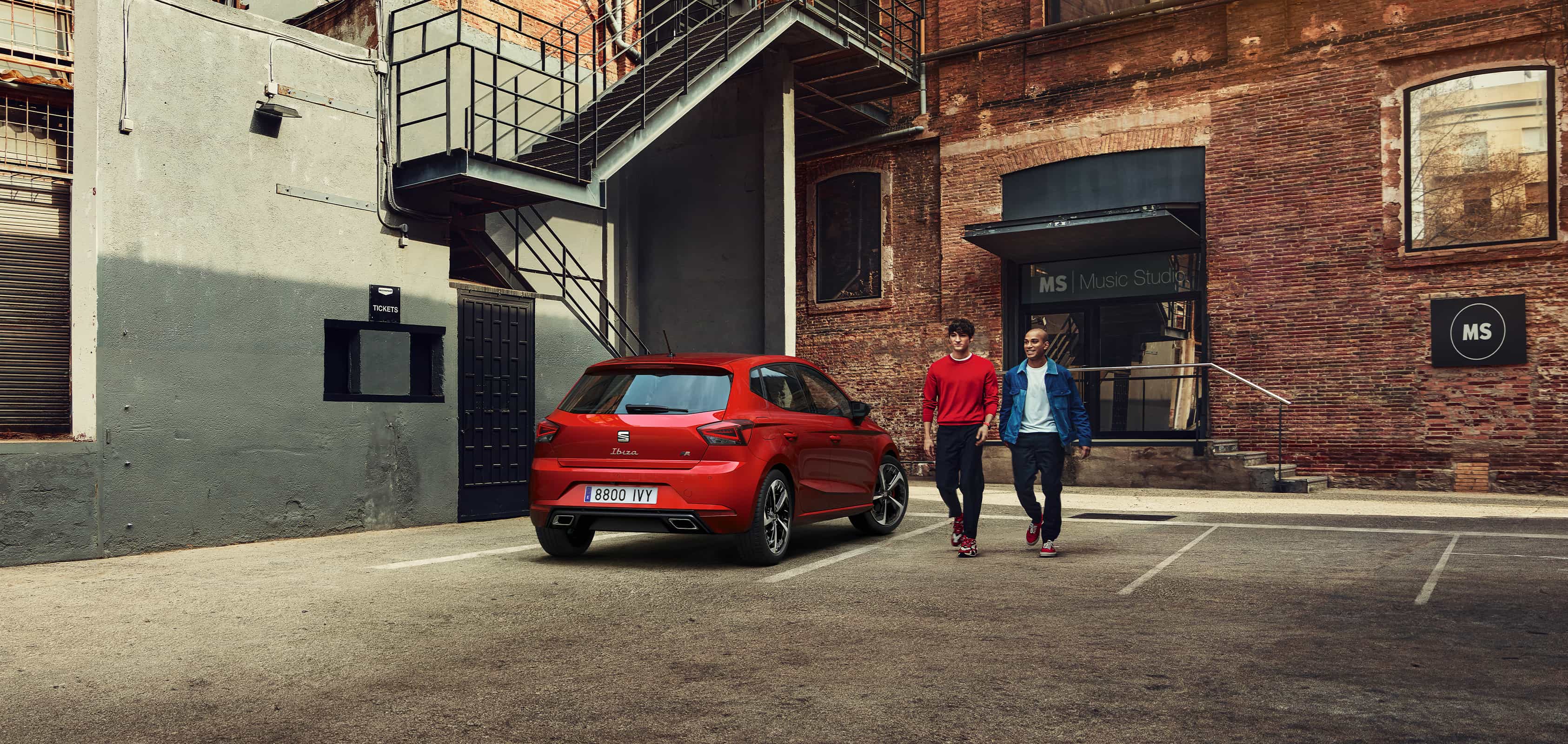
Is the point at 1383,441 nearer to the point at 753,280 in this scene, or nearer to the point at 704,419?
the point at 753,280

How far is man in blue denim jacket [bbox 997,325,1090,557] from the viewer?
8.24 metres

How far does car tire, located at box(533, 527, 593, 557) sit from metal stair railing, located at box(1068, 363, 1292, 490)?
31.7 ft

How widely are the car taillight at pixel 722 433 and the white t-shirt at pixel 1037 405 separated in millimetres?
2142

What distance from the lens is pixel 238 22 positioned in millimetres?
10242

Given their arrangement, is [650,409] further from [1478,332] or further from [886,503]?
[1478,332]

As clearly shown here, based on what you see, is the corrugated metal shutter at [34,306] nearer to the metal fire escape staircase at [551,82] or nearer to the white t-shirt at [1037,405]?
the metal fire escape staircase at [551,82]

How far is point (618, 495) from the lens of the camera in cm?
774

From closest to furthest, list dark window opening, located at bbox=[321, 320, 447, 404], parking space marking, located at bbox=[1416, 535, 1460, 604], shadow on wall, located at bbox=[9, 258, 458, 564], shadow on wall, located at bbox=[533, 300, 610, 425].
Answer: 1. parking space marking, located at bbox=[1416, 535, 1460, 604]
2. shadow on wall, located at bbox=[9, 258, 458, 564]
3. dark window opening, located at bbox=[321, 320, 447, 404]
4. shadow on wall, located at bbox=[533, 300, 610, 425]

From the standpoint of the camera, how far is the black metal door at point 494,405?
40.1ft

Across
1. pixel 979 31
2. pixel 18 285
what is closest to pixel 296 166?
pixel 18 285

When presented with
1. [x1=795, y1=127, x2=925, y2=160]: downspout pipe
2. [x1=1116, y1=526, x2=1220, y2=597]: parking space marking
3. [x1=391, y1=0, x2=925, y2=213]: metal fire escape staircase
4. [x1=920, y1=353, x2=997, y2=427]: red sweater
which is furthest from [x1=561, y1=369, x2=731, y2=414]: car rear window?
[x1=795, y1=127, x2=925, y2=160]: downspout pipe

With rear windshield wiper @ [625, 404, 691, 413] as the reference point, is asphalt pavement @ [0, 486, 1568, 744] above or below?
below

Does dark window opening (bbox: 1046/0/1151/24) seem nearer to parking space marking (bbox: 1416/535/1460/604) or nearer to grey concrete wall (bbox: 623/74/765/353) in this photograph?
grey concrete wall (bbox: 623/74/765/353)

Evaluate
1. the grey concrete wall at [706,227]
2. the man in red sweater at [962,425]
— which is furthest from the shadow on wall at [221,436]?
the man in red sweater at [962,425]
